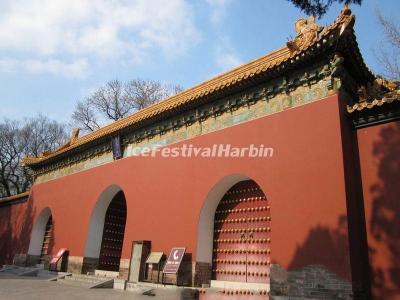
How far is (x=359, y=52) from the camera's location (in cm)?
661

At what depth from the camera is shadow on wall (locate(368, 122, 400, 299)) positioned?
17.9 ft

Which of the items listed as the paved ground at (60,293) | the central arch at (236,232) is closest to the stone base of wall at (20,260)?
the paved ground at (60,293)

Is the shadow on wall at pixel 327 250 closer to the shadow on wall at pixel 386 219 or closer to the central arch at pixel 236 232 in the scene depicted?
the shadow on wall at pixel 386 219

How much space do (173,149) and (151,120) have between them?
1.12 meters

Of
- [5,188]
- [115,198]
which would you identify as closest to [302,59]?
[115,198]

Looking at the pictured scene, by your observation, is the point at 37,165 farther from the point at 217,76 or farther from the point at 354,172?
the point at 354,172

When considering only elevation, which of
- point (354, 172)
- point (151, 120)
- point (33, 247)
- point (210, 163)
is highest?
point (151, 120)

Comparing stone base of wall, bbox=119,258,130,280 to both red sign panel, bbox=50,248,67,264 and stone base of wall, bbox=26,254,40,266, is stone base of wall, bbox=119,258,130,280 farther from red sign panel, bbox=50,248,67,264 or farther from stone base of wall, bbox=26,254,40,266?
stone base of wall, bbox=26,254,40,266

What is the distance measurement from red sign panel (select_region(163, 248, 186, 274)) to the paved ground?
38cm

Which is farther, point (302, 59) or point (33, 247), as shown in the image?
point (33, 247)

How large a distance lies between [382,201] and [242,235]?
2.81 m

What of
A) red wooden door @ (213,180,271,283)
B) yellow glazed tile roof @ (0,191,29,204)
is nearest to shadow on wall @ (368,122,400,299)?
red wooden door @ (213,180,271,283)

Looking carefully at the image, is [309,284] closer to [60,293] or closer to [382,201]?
[382,201]

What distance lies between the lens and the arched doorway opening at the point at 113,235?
1113 cm
